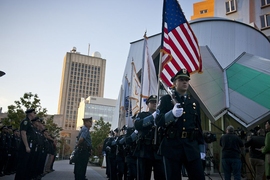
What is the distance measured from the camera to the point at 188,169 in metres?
3.55

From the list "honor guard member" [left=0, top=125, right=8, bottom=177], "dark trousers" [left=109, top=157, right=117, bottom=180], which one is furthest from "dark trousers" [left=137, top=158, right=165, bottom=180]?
"honor guard member" [left=0, top=125, right=8, bottom=177]

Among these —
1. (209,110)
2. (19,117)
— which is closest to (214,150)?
(209,110)

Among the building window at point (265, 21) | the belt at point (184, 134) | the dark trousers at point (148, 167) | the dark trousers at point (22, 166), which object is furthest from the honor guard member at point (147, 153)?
the building window at point (265, 21)

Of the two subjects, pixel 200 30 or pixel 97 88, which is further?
pixel 97 88

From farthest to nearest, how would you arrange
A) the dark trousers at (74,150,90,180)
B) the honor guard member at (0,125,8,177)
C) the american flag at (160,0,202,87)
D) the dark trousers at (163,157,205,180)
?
the honor guard member at (0,125,8,177) → the dark trousers at (74,150,90,180) → the american flag at (160,0,202,87) → the dark trousers at (163,157,205,180)

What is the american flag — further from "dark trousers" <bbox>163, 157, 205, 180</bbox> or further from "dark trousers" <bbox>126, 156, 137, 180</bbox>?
"dark trousers" <bbox>163, 157, 205, 180</bbox>

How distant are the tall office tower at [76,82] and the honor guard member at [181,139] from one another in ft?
401

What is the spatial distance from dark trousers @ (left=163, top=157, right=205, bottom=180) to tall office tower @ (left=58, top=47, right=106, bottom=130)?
122 metres

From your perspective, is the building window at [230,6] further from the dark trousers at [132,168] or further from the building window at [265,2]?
the dark trousers at [132,168]

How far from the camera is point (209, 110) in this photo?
17391 millimetres

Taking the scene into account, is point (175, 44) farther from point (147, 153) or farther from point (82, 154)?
point (82, 154)

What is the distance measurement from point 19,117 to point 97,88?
10514 centimetres

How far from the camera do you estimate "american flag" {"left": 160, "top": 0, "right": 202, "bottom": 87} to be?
6715 millimetres

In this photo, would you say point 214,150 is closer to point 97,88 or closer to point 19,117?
point 19,117
